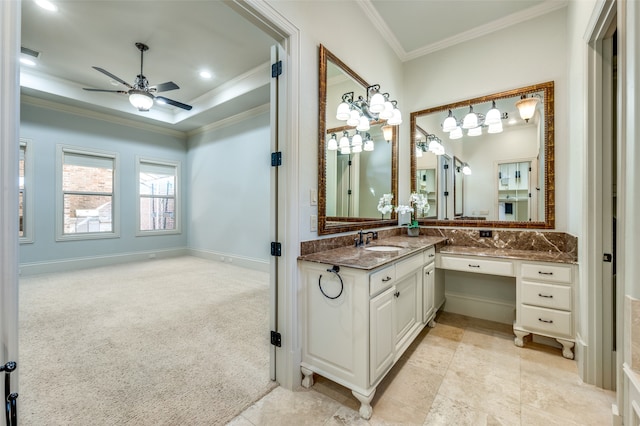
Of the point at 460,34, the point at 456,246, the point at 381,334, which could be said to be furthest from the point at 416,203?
the point at 381,334

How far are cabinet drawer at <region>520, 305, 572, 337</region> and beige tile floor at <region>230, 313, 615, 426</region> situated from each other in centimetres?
21

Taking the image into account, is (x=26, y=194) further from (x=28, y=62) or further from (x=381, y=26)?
(x=381, y=26)

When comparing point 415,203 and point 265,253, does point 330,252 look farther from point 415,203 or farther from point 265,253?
point 265,253

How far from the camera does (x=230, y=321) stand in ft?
9.61

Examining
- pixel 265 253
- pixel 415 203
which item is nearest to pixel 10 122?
pixel 415 203

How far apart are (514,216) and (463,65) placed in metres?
1.86

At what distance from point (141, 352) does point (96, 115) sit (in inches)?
206

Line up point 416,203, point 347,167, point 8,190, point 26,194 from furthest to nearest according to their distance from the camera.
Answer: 1. point 26,194
2. point 416,203
3. point 347,167
4. point 8,190

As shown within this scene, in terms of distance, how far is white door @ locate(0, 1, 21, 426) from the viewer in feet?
2.73

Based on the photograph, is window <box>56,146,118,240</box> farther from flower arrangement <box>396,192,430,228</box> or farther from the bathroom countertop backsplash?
flower arrangement <box>396,192,430,228</box>

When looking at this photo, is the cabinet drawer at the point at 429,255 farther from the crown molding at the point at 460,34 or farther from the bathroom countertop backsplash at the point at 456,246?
the crown molding at the point at 460,34

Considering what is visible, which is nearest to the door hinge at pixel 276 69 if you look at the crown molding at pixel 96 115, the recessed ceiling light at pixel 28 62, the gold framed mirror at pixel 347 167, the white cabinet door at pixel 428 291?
the gold framed mirror at pixel 347 167

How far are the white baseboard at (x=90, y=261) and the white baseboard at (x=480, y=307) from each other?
6.02m

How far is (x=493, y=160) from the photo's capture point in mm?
3107
